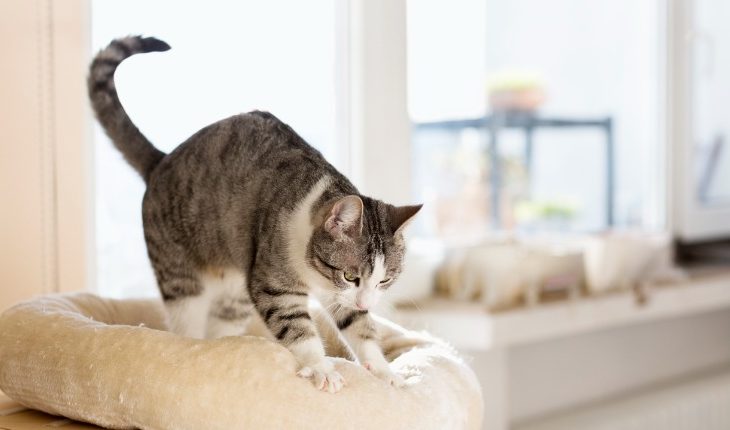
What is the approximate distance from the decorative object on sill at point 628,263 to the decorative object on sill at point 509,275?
39 mm

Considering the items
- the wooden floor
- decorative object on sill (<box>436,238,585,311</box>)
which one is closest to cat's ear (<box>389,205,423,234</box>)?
the wooden floor

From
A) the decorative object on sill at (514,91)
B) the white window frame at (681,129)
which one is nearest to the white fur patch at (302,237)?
the decorative object on sill at (514,91)

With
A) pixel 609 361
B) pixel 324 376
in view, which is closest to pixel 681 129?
pixel 609 361

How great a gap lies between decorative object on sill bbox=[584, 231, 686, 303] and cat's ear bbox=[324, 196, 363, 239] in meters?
1.26

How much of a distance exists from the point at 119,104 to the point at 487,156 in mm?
1465

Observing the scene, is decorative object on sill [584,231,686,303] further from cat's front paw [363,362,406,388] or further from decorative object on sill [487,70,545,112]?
cat's front paw [363,362,406,388]

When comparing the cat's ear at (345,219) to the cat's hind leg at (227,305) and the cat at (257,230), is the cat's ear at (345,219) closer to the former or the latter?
the cat at (257,230)

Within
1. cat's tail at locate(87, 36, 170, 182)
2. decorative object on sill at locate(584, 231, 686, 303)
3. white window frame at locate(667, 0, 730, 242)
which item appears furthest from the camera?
white window frame at locate(667, 0, 730, 242)

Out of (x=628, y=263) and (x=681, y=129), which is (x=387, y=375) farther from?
(x=681, y=129)

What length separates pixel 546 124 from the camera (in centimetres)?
258

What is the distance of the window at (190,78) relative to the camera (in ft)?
4.60

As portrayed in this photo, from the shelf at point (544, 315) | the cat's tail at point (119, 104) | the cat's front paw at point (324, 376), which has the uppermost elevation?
the cat's tail at point (119, 104)

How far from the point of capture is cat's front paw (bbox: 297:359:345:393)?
0.85m

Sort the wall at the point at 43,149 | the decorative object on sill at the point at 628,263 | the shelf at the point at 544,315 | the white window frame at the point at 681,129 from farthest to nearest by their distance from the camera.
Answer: the white window frame at the point at 681,129
the decorative object on sill at the point at 628,263
the shelf at the point at 544,315
the wall at the point at 43,149
